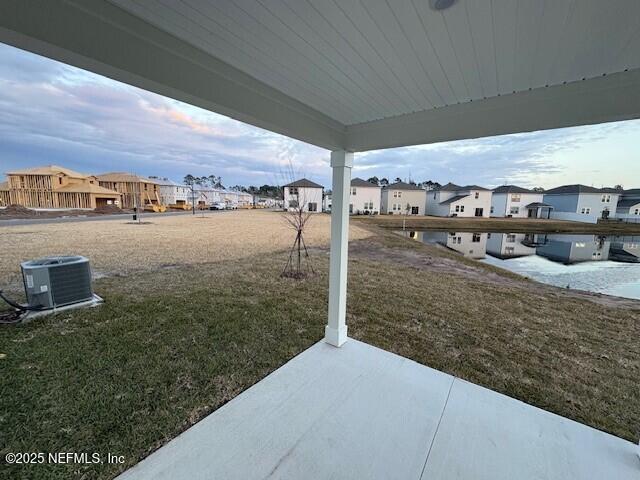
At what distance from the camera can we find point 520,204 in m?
35.8

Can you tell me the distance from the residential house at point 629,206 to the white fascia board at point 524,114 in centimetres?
4726

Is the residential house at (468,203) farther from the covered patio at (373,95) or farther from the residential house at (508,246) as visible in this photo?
the covered patio at (373,95)

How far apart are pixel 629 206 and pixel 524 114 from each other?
1982 inches

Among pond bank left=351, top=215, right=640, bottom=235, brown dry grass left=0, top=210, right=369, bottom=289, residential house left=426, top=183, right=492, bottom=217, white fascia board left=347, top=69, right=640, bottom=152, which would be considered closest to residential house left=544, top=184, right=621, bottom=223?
pond bank left=351, top=215, right=640, bottom=235

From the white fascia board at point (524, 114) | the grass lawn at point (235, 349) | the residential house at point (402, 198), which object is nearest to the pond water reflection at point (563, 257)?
the grass lawn at point (235, 349)

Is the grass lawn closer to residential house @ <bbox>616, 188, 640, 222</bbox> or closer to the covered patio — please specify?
the covered patio

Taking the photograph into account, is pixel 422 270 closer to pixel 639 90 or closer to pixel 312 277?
pixel 312 277

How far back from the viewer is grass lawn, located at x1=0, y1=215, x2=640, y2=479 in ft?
6.24

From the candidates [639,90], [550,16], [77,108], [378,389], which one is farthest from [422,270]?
[77,108]

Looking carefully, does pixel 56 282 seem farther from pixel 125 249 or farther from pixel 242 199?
pixel 242 199

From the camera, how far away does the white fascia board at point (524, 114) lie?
146 centimetres

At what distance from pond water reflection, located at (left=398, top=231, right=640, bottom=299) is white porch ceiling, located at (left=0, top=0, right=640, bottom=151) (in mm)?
8110

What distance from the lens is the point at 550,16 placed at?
1.10m

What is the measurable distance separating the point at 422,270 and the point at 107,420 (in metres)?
6.88
